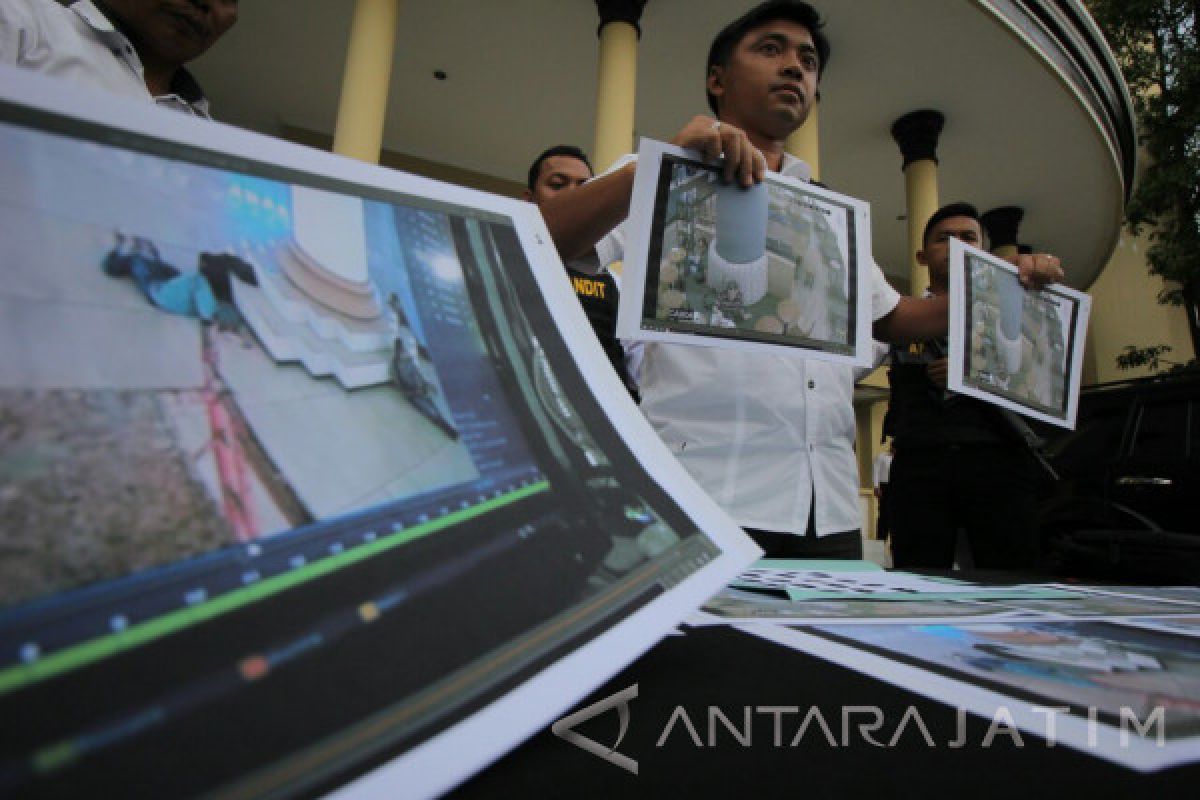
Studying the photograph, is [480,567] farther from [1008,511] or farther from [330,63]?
[330,63]

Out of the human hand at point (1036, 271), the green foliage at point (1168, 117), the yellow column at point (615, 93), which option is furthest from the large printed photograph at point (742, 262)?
the green foliage at point (1168, 117)

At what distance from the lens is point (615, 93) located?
10.3ft

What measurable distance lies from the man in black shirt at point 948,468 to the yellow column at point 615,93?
6.50 feet

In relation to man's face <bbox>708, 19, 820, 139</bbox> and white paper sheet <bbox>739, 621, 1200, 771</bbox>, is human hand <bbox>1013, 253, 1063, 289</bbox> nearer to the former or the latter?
man's face <bbox>708, 19, 820, 139</bbox>

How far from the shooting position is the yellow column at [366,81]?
9.78 ft

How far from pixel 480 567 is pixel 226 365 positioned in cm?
11

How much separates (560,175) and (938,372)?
959 millimetres

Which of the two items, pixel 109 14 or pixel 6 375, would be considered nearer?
pixel 6 375

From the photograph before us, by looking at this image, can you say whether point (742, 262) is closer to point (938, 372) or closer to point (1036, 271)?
point (1036, 271)

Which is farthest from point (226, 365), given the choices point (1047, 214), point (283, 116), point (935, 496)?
point (1047, 214)

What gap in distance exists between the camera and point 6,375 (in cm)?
16

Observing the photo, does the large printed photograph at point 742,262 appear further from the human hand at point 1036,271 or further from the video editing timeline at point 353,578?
the human hand at point 1036,271

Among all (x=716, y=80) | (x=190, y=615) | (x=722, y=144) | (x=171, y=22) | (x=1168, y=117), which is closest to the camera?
(x=190, y=615)

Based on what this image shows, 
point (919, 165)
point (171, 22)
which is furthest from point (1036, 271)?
point (919, 165)
